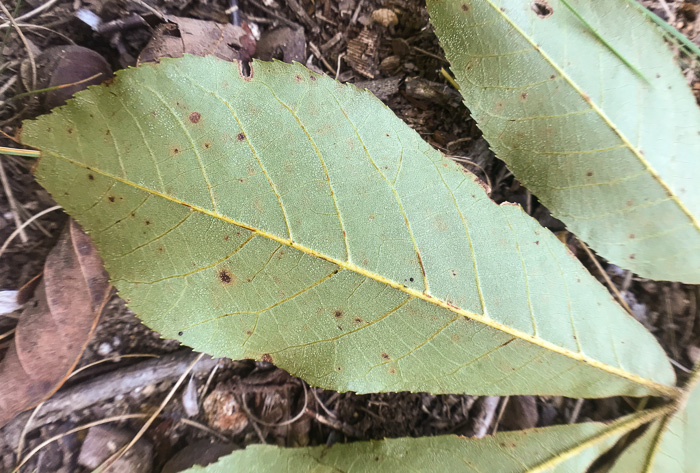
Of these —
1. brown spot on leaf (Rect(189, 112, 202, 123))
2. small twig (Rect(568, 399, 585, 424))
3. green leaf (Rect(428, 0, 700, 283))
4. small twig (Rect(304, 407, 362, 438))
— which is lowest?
small twig (Rect(304, 407, 362, 438))

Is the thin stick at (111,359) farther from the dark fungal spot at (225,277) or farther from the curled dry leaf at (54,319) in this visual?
the dark fungal spot at (225,277)

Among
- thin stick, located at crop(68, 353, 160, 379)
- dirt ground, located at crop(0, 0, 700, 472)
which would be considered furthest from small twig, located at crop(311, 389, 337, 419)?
thin stick, located at crop(68, 353, 160, 379)

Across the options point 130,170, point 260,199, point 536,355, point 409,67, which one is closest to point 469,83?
point 409,67

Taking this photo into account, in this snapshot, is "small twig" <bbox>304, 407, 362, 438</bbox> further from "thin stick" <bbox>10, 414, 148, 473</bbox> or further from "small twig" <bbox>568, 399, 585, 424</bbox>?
"small twig" <bbox>568, 399, 585, 424</bbox>

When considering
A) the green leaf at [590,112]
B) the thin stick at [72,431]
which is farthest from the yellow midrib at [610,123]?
the thin stick at [72,431]

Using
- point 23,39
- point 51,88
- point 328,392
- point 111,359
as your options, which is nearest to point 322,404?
point 328,392
